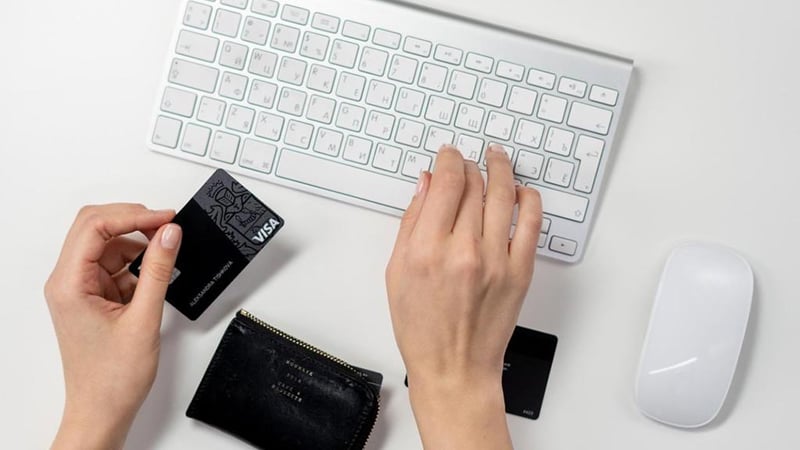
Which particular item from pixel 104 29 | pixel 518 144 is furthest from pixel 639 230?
pixel 104 29

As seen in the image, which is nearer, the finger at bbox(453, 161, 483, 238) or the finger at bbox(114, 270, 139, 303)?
the finger at bbox(453, 161, 483, 238)

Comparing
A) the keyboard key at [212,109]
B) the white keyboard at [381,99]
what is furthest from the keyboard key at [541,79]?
the keyboard key at [212,109]

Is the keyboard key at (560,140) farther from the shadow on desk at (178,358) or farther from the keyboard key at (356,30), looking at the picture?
the shadow on desk at (178,358)

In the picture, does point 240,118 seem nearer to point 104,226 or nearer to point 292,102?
point 292,102

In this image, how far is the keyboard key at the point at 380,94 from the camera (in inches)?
32.1

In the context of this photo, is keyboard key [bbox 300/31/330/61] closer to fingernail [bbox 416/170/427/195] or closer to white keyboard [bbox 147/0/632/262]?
white keyboard [bbox 147/0/632/262]

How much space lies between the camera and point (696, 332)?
0.80m

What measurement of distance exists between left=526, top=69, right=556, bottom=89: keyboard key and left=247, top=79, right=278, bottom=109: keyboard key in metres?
0.25

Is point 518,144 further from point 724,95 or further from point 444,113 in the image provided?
point 724,95

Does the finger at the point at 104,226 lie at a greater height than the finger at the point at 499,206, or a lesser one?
lesser

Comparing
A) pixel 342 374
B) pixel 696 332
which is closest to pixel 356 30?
pixel 342 374

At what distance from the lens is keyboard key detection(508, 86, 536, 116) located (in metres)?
0.81

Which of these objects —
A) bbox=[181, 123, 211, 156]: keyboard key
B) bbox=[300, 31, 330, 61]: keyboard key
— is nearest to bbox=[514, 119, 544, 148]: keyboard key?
bbox=[300, 31, 330, 61]: keyboard key

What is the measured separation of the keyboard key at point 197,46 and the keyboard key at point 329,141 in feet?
0.43
